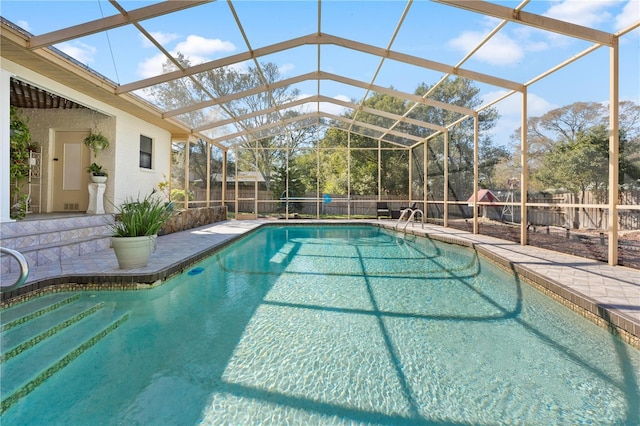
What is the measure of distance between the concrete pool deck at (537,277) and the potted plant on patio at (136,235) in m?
0.15

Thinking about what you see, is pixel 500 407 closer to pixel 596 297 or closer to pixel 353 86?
pixel 596 297

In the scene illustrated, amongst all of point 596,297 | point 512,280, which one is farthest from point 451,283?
point 596,297

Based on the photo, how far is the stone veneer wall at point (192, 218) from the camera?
26.2 feet

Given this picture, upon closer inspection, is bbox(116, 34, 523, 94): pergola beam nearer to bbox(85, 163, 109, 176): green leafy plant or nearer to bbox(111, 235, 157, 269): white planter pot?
bbox(85, 163, 109, 176): green leafy plant

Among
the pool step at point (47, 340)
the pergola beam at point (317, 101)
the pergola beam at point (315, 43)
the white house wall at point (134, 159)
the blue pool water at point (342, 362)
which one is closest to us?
the blue pool water at point (342, 362)

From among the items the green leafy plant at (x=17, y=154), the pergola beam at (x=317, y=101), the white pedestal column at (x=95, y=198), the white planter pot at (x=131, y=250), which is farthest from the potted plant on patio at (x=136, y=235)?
the pergola beam at (x=317, y=101)

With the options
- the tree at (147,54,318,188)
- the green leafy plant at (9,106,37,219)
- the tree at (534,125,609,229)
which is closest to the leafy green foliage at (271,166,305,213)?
the tree at (147,54,318,188)

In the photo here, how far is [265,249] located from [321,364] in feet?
16.0

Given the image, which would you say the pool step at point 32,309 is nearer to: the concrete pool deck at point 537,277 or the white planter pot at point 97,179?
the concrete pool deck at point 537,277

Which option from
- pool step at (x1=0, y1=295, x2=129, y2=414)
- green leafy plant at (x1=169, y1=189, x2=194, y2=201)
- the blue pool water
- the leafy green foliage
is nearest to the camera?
the blue pool water

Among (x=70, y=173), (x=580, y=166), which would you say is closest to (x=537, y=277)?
(x=580, y=166)

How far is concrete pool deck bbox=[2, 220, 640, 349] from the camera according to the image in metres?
2.78

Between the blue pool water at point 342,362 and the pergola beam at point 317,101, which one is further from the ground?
the pergola beam at point 317,101

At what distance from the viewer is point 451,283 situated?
4.34 metres
